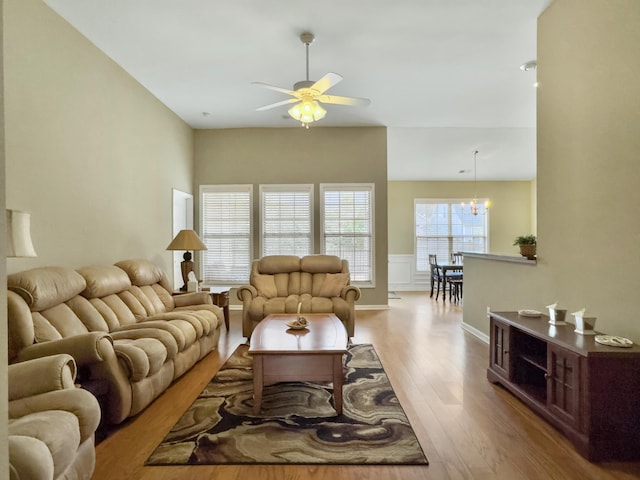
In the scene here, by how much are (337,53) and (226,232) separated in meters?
3.84

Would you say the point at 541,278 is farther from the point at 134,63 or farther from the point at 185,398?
the point at 134,63

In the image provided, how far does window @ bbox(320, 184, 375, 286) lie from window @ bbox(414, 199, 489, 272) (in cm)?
352

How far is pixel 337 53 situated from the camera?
4012mm

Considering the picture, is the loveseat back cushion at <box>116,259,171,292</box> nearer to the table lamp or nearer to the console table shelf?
the table lamp

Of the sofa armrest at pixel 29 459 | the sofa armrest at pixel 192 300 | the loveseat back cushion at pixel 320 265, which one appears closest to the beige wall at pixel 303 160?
the loveseat back cushion at pixel 320 265

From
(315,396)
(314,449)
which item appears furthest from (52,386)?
(315,396)

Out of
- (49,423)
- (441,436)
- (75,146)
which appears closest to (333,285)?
(441,436)

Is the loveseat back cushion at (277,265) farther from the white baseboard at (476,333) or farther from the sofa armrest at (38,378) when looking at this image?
the sofa armrest at (38,378)

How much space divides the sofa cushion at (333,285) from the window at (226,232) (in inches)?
89.1

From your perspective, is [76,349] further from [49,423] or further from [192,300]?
[192,300]

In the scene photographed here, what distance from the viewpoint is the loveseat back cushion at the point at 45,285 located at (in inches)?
95.8

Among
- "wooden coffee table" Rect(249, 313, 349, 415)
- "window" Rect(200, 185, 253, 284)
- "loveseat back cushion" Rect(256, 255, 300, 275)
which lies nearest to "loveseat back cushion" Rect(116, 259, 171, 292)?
"loveseat back cushion" Rect(256, 255, 300, 275)

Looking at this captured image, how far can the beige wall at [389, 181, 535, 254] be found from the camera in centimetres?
949

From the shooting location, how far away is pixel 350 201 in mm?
6547
